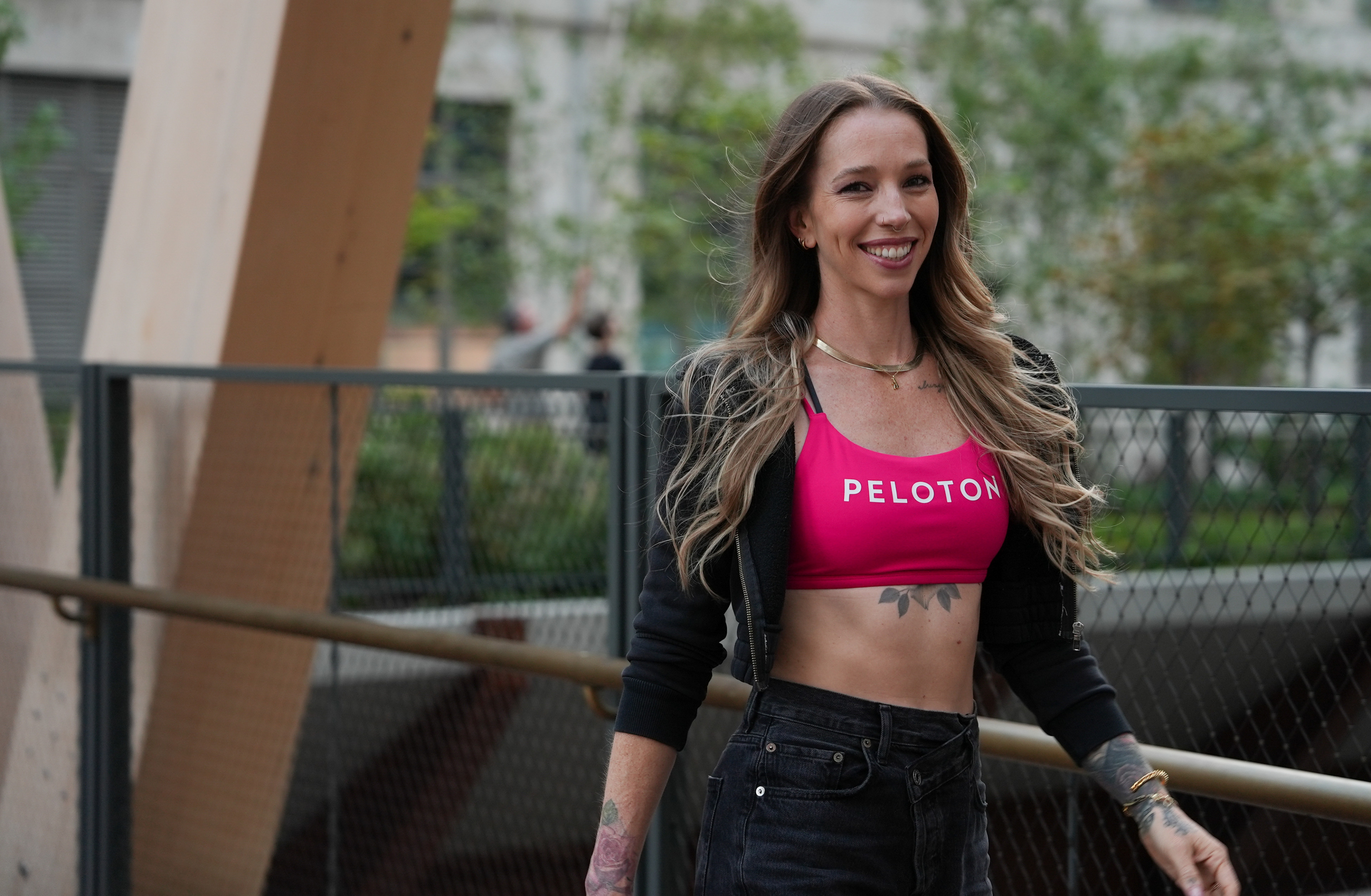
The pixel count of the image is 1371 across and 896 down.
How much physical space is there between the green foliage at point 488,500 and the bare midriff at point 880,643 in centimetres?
220

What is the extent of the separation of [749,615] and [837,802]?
283 millimetres

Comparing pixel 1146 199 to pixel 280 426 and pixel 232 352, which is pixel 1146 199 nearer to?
pixel 232 352

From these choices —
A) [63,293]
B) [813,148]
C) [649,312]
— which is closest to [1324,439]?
[813,148]

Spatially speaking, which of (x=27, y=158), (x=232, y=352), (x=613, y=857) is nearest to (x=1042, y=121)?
(x=27, y=158)

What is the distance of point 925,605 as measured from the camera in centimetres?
224

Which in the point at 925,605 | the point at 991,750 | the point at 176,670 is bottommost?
the point at 176,670

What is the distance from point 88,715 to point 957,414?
11.9ft

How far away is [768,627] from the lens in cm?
218

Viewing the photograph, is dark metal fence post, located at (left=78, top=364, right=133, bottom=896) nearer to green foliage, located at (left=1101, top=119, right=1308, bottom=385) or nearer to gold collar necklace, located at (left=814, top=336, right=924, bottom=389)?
gold collar necklace, located at (left=814, top=336, right=924, bottom=389)

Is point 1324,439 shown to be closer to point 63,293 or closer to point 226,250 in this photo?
point 226,250

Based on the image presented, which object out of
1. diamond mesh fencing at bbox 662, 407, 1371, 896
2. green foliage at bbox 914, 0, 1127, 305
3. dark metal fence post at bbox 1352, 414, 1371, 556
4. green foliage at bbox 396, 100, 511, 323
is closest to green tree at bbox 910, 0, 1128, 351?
green foliage at bbox 914, 0, 1127, 305

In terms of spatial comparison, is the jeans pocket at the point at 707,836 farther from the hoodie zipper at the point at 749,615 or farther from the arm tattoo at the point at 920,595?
the arm tattoo at the point at 920,595

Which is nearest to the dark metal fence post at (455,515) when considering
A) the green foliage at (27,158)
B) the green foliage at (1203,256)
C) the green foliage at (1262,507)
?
the green foliage at (1262,507)

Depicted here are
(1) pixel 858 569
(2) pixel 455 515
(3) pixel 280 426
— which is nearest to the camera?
(1) pixel 858 569
